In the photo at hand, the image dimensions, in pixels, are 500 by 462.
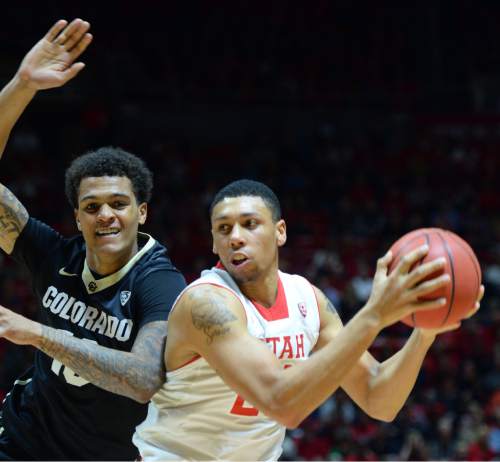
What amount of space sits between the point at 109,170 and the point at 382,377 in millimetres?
1507

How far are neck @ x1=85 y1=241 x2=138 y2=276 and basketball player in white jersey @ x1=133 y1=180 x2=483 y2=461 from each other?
1.86 feet

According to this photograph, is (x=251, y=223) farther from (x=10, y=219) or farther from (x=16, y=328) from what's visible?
(x=10, y=219)

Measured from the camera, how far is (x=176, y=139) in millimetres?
17281

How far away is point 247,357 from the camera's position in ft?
10.1

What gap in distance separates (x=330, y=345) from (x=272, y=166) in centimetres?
1396

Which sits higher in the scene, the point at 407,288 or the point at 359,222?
the point at 359,222

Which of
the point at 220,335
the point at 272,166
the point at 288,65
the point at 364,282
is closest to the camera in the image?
the point at 220,335

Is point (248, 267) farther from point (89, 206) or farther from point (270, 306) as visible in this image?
point (89, 206)

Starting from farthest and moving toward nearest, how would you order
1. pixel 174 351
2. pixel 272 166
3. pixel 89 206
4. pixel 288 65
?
pixel 288 65, pixel 272 166, pixel 89 206, pixel 174 351

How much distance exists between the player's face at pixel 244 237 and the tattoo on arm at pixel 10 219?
1141 mm

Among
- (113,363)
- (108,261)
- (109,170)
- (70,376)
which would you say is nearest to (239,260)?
(113,363)

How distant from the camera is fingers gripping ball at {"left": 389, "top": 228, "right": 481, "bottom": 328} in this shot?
2.91 m

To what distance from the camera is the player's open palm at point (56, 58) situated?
3.95 meters

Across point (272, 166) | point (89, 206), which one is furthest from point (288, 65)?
point (89, 206)
